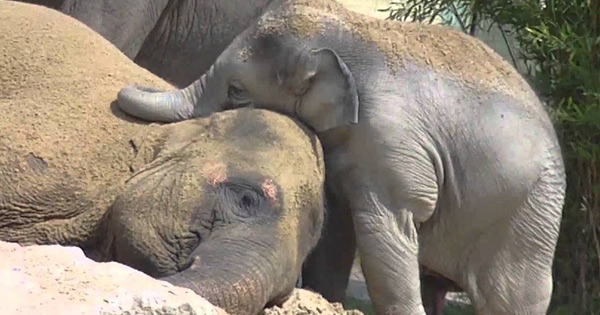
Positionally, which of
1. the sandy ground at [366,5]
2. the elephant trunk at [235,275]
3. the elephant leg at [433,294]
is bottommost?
the sandy ground at [366,5]

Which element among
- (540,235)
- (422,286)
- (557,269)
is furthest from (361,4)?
(540,235)

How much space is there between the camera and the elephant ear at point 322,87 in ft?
10.3

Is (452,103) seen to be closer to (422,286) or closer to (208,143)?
(208,143)

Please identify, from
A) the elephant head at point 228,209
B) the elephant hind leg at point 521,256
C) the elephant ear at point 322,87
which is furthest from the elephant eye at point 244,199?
the elephant hind leg at point 521,256

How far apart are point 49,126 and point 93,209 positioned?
0.75 feet

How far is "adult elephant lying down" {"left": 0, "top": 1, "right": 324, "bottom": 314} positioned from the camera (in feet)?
9.13

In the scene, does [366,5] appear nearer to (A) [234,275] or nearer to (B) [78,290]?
(A) [234,275]

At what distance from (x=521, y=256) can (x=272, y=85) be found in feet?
2.45

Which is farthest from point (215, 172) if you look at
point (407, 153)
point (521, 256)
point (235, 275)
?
point (521, 256)

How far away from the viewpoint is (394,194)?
3189 mm

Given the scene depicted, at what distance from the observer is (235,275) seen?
2.60 meters

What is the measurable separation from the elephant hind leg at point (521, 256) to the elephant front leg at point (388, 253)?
0.25 metres

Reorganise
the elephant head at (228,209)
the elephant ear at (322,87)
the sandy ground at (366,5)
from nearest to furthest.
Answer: the elephant head at (228,209) < the elephant ear at (322,87) < the sandy ground at (366,5)

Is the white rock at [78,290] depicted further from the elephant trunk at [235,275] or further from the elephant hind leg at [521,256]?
the elephant hind leg at [521,256]
